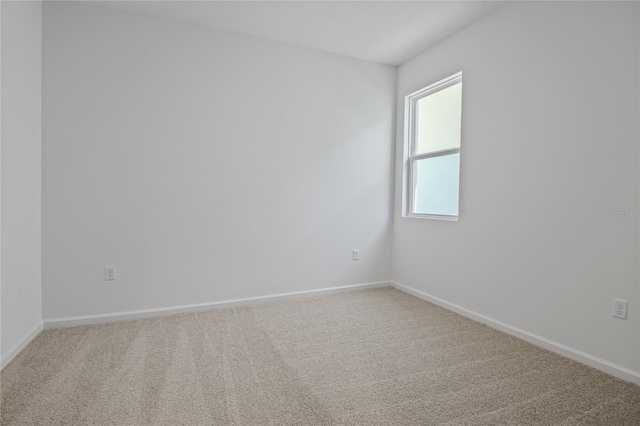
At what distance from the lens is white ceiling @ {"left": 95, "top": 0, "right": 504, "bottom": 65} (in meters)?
2.42

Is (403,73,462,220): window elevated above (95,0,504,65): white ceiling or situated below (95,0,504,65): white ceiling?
below

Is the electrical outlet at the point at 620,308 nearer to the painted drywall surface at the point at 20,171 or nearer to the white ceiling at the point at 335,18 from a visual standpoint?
the white ceiling at the point at 335,18

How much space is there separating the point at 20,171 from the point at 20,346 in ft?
3.74

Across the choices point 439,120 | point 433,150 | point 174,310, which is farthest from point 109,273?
point 439,120

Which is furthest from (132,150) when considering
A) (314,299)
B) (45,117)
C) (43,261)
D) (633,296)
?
(633,296)

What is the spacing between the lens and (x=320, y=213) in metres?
3.26

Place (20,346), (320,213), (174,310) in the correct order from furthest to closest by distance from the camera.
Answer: (320,213), (174,310), (20,346)

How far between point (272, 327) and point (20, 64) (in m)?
2.49

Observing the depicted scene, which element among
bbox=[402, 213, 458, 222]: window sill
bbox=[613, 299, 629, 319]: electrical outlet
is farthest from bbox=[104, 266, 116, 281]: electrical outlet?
A: bbox=[613, 299, 629, 319]: electrical outlet

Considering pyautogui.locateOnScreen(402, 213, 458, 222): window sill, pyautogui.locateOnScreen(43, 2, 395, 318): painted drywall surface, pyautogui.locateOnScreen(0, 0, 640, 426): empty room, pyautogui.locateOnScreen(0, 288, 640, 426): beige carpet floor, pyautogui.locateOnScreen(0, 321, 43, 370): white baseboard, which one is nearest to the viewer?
pyautogui.locateOnScreen(0, 288, 640, 426): beige carpet floor

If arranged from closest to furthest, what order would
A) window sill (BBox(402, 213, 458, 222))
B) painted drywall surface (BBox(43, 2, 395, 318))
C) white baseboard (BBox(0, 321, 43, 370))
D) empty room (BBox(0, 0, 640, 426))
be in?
empty room (BBox(0, 0, 640, 426)), white baseboard (BBox(0, 321, 43, 370)), painted drywall surface (BBox(43, 2, 395, 318)), window sill (BBox(402, 213, 458, 222))

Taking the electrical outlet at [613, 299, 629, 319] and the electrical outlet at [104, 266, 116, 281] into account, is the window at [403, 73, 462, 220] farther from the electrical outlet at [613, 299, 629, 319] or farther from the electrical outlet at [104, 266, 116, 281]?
the electrical outlet at [104, 266, 116, 281]

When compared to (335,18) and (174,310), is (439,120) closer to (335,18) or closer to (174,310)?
(335,18)

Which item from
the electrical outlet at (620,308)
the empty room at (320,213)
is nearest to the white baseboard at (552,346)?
the empty room at (320,213)
